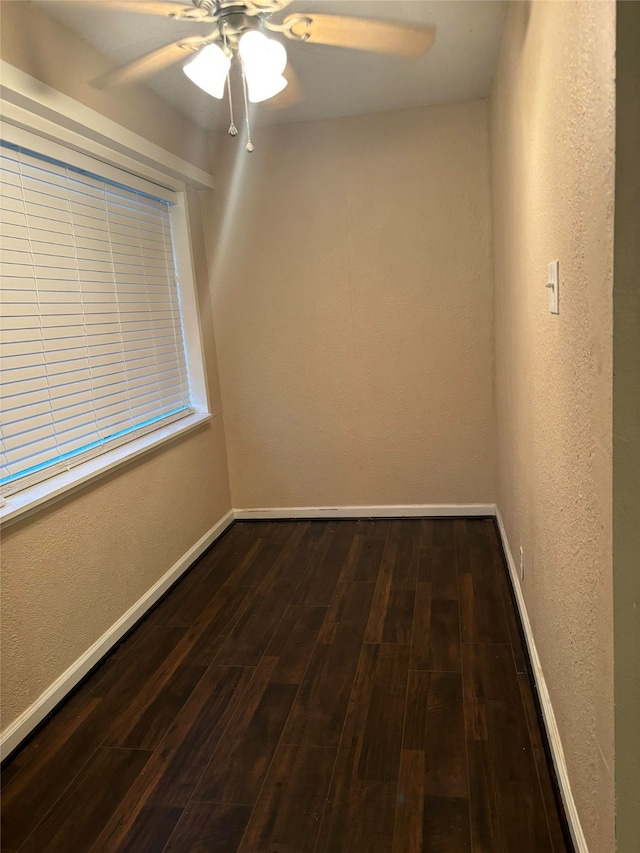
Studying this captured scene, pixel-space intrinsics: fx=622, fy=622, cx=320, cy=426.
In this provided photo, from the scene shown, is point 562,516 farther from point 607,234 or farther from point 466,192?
point 466,192

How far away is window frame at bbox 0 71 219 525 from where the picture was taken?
2.17 metres

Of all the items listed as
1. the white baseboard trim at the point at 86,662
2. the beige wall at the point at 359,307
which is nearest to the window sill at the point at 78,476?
the white baseboard trim at the point at 86,662

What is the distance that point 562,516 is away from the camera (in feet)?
5.19

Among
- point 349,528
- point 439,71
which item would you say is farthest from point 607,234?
point 349,528

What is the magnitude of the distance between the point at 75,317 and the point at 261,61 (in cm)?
124

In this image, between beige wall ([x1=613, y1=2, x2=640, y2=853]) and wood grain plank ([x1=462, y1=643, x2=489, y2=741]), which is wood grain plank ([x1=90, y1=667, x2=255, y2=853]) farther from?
beige wall ([x1=613, y1=2, x2=640, y2=853])

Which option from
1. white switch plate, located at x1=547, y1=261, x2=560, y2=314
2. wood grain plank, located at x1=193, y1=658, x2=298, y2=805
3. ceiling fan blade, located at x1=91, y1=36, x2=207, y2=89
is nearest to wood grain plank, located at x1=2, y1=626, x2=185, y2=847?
wood grain plank, located at x1=193, y1=658, x2=298, y2=805

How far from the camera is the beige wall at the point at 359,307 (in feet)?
11.8

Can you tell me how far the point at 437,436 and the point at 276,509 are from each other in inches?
45.5

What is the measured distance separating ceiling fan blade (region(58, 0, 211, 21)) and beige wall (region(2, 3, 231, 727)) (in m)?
0.22

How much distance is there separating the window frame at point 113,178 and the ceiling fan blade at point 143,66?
0.62ft

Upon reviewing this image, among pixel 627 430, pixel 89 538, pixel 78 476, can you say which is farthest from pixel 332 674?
pixel 627 430

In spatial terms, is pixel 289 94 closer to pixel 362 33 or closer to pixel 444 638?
pixel 362 33

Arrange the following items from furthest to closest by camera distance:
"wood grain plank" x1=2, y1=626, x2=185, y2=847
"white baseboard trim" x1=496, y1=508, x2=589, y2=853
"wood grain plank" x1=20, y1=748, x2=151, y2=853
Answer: "wood grain plank" x1=2, y1=626, x2=185, y2=847, "wood grain plank" x1=20, y1=748, x2=151, y2=853, "white baseboard trim" x1=496, y1=508, x2=589, y2=853
